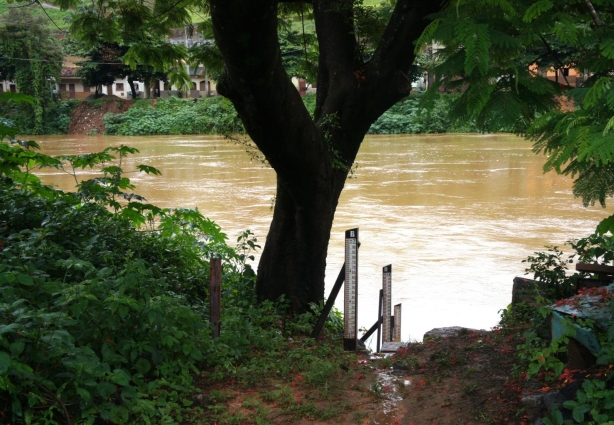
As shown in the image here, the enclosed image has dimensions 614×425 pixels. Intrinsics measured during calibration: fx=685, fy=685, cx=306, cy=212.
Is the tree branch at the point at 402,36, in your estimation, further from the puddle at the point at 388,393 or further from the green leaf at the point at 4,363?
the green leaf at the point at 4,363

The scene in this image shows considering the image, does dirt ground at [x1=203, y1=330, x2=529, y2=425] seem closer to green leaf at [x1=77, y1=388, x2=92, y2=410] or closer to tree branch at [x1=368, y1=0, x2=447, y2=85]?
green leaf at [x1=77, y1=388, x2=92, y2=410]

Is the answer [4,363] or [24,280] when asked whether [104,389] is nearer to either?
[4,363]

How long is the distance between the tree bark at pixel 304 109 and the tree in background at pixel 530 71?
1.42m

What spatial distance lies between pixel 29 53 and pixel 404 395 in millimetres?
43236

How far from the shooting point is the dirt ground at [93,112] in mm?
46875

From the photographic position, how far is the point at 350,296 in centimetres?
580

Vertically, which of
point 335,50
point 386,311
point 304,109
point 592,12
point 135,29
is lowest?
point 386,311

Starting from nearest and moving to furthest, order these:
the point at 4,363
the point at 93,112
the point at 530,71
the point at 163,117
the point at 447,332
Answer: the point at 4,363, the point at 530,71, the point at 447,332, the point at 163,117, the point at 93,112

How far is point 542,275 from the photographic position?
19.5 feet

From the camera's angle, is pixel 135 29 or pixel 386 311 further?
pixel 135 29

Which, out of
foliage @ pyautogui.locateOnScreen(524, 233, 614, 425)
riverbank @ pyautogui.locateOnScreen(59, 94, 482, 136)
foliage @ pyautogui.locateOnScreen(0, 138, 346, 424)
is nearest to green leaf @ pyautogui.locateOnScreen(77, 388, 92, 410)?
foliage @ pyautogui.locateOnScreen(0, 138, 346, 424)

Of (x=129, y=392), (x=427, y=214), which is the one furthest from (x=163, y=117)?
(x=129, y=392)

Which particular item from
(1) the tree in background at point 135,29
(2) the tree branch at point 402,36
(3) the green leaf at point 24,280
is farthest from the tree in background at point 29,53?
(3) the green leaf at point 24,280

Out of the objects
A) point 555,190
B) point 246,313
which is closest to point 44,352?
point 246,313
